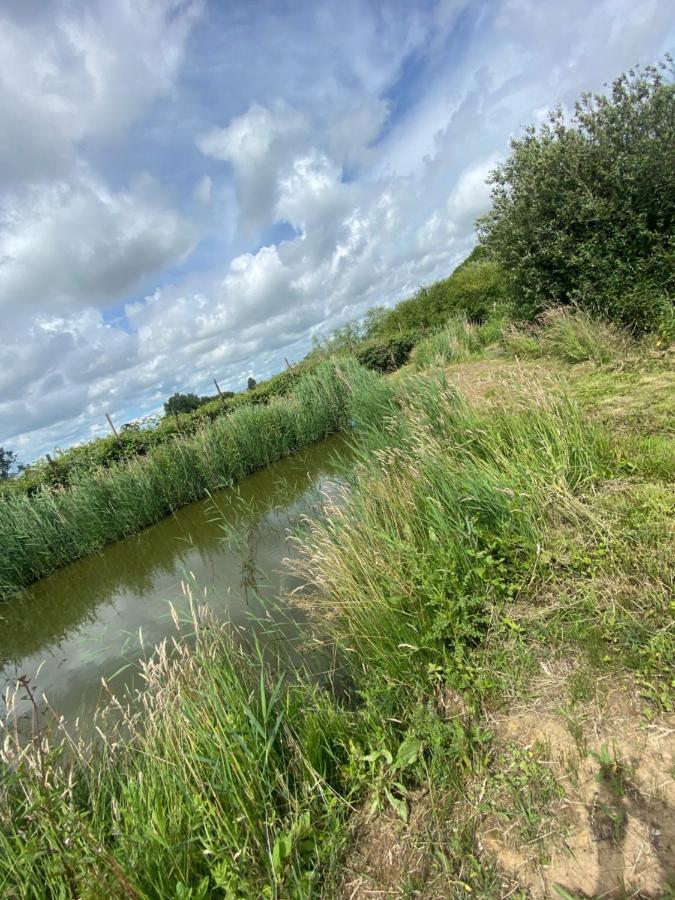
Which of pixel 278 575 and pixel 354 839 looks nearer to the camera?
pixel 354 839

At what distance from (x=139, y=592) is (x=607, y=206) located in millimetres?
11471

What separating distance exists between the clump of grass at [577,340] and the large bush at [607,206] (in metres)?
0.50

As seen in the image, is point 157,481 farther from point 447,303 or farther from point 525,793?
point 447,303

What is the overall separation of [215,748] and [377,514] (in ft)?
7.45

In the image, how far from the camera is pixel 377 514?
3.84 metres

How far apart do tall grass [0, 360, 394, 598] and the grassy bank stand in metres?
6.01

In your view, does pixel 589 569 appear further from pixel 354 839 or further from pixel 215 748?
pixel 215 748

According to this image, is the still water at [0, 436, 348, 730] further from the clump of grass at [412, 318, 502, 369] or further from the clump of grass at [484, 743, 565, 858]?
the clump of grass at [412, 318, 502, 369]

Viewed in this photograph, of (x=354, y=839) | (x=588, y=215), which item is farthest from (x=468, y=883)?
A: (x=588, y=215)

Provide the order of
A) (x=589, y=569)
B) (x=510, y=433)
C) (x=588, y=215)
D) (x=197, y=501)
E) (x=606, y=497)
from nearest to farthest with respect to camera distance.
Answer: (x=589, y=569), (x=606, y=497), (x=510, y=433), (x=588, y=215), (x=197, y=501)

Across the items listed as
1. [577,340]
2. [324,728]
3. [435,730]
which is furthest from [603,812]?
[577,340]

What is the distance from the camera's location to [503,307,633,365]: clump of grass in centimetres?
655

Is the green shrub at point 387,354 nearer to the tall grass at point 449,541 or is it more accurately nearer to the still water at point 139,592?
the still water at point 139,592

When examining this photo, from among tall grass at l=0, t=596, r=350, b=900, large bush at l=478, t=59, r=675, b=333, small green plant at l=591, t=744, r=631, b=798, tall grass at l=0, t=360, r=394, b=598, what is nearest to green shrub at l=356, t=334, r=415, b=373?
tall grass at l=0, t=360, r=394, b=598
